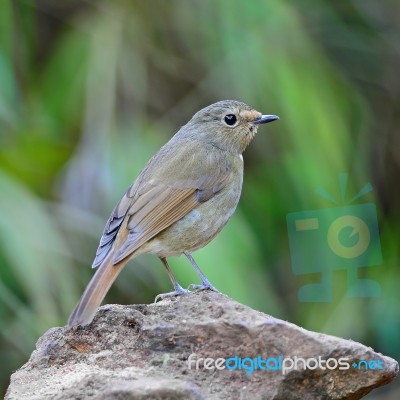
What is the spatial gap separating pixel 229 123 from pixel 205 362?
1.64 meters

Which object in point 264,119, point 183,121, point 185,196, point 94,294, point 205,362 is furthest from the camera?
point 183,121

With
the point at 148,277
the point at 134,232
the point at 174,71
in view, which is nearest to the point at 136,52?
the point at 174,71

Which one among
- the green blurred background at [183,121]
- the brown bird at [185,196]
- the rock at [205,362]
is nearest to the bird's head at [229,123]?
the brown bird at [185,196]

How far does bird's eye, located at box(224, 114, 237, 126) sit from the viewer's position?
4344mm

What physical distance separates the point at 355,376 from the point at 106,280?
1.01m

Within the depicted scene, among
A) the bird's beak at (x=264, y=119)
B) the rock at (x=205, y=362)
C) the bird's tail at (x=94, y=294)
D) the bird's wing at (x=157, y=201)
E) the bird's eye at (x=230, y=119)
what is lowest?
the rock at (x=205, y=362)

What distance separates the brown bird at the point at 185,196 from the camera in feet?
12.2

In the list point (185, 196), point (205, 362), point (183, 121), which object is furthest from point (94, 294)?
point (183, 121)

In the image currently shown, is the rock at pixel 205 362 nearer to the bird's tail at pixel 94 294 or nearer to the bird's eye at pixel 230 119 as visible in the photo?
the bird's tail at pixel 94 294

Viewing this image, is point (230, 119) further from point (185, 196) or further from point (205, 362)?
point (205, 362)

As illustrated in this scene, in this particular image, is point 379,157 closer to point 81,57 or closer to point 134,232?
point 81,57

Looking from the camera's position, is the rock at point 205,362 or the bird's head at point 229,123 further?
the bird's head at point 229,123

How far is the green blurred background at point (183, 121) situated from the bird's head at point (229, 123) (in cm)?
92

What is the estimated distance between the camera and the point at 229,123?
4340 mm
